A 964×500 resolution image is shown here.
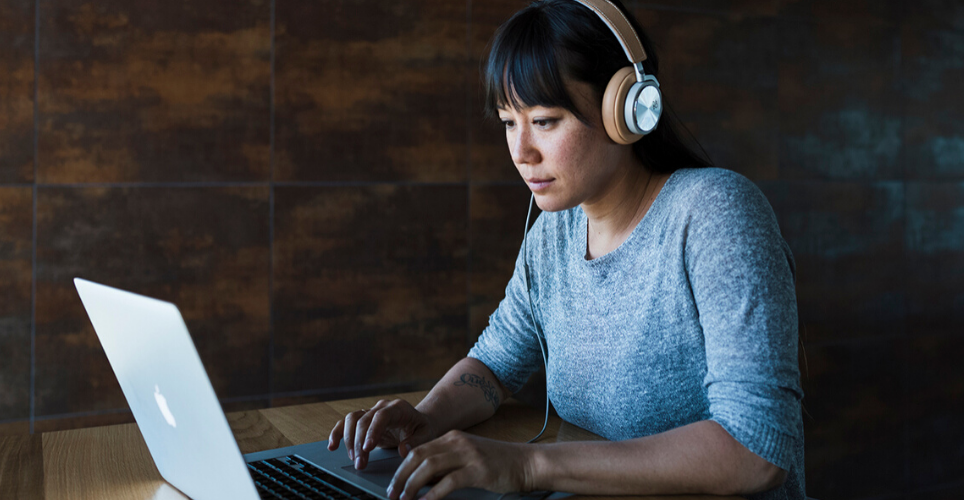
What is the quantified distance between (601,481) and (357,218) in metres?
1.69

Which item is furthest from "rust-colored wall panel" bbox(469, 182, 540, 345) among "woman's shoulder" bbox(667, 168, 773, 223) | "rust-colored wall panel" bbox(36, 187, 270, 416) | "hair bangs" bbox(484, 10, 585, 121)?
"woman's shoulder" bbox(667, 168, 773, 223)

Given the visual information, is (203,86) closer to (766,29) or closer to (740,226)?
(740,226)

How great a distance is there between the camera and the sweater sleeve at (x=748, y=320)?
0.89m

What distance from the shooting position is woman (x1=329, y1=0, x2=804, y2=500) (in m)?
0.88

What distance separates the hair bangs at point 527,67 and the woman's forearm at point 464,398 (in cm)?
45

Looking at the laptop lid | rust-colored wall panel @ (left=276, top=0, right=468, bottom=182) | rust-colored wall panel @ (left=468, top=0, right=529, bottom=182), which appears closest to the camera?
the laptop lid

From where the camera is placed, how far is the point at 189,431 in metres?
0.73

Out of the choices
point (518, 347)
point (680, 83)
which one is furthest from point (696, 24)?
point (518, 347)

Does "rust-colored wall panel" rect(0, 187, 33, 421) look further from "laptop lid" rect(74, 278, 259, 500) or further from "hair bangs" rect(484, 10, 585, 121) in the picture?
"hair bangs" rect(484, 10, 585, 121)

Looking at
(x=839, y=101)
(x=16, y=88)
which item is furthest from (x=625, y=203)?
(x=839, y=101)

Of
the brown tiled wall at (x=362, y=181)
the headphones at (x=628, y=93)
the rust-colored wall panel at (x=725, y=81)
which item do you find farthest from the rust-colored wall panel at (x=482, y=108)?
the headphones at (x=628, y=93)

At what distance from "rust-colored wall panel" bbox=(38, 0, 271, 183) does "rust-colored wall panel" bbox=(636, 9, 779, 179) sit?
146 cm

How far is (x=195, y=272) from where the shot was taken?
7.35 ft

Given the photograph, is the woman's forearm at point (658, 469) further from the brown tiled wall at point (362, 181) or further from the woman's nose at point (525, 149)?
the brown tiled wall at point (362, 181)
